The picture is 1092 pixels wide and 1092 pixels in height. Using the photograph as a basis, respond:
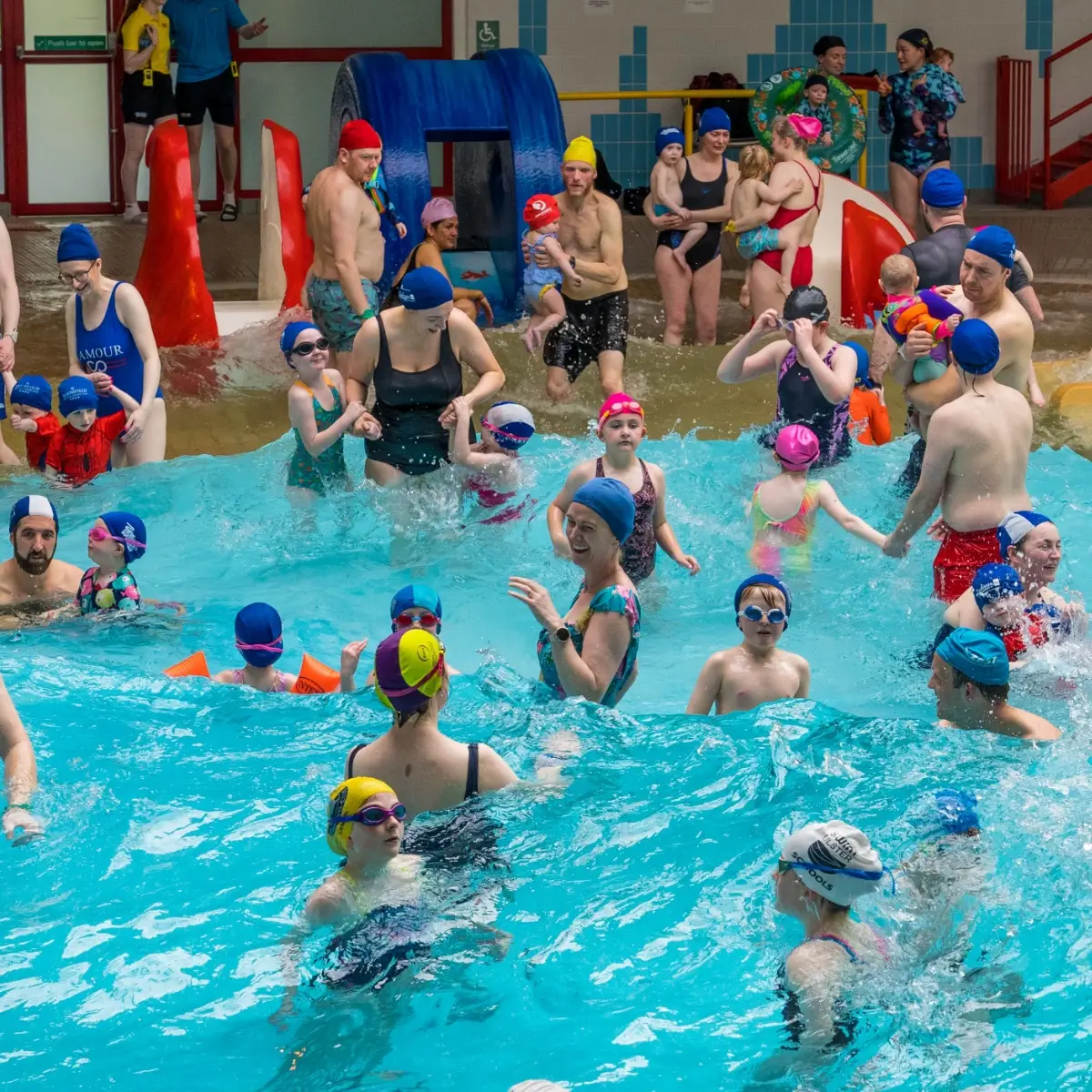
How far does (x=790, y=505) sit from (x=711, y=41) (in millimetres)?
10707

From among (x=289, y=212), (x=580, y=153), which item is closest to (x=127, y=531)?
(x=580, y=153)

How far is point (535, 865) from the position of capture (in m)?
5.65

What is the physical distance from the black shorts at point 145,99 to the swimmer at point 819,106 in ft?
18.6

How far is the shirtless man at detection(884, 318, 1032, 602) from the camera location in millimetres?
6680

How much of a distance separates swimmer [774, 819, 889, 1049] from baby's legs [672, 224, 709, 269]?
8.88 metres

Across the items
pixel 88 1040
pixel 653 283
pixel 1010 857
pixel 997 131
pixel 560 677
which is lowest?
pixel 88 1040

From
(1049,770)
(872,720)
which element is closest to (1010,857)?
(1049,770)

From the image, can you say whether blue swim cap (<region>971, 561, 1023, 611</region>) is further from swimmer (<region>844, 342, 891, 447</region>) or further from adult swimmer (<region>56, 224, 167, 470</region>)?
adult swimmer (<region>56, 224, 167, 470</region>)

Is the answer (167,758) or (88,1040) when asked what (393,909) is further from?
(167,758)

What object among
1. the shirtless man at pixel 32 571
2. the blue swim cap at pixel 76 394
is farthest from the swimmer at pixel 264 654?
the blue swim cap at pixel 76 394

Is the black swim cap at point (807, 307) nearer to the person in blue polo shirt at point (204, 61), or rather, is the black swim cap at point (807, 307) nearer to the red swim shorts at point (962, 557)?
the red swim shorts at point (962, 557)

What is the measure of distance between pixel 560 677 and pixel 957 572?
200 centimetres

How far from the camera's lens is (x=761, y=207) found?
1222 centimetres

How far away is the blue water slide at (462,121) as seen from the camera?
1267 centimetres
